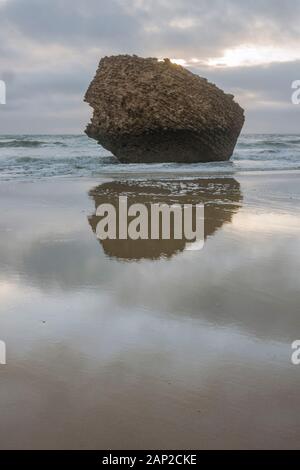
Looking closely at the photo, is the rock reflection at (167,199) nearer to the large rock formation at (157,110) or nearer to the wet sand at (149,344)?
the wet sand at (149,344)

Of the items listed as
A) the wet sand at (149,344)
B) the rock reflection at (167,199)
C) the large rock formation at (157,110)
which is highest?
the large rock formation at (157,110)

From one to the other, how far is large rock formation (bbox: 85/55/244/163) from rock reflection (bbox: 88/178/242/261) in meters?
3.86

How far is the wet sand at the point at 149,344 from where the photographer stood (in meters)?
1.74

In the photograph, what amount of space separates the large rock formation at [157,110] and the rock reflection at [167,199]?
3861 mm

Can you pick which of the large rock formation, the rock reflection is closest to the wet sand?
the rock reflection

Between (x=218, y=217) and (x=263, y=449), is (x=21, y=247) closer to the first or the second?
(x=218, y=217)

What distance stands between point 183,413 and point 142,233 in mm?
2935

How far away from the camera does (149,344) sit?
231 cm

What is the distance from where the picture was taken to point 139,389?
77.2 inches

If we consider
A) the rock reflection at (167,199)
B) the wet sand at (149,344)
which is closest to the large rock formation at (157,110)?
the rock reflection at (167,199)

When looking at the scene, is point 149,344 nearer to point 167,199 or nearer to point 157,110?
point 167,199

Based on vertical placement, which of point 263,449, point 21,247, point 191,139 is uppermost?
point 191,139

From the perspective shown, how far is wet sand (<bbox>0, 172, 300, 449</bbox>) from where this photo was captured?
1741 millimetres

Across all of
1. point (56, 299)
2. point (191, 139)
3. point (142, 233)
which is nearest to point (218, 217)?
point (142, 233)
